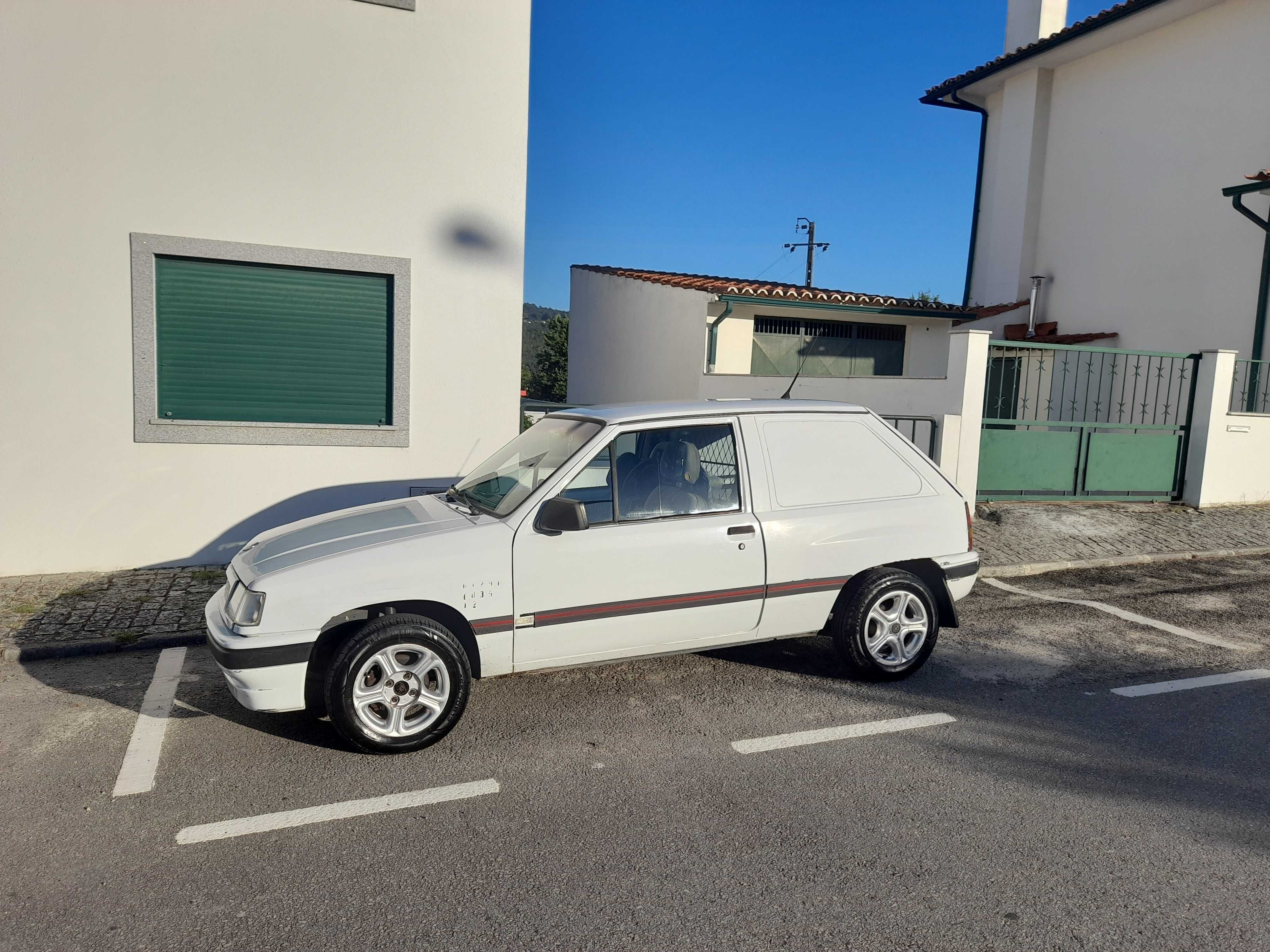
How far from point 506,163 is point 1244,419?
1014 centimetres

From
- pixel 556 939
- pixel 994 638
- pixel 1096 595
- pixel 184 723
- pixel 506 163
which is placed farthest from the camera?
pixel 506 163

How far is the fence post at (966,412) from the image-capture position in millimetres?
10359

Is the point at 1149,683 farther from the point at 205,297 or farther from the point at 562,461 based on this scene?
the point at 205,297

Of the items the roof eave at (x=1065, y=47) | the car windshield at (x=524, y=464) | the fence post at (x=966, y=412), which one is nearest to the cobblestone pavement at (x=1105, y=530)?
the fence post at (x=966, y=412)

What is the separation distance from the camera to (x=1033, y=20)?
1992 cm

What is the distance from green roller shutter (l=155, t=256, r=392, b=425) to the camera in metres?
7.92

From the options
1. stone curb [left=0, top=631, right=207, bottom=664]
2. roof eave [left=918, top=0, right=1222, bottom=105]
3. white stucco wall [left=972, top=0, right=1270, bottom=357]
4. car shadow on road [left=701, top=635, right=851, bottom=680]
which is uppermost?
roof eave [left=918, top=0, right=1222, bottom=105]

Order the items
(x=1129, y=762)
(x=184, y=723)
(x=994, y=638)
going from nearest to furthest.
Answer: (x=1129, y=762) → (x=184, y=723) → (x=994, y=638)

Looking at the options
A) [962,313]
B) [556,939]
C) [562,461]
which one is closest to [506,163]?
[562,461]

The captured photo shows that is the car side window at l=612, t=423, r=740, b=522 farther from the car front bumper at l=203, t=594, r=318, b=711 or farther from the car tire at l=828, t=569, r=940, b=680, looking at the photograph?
the car front bumper at l=203, t=594, r=318, b=711

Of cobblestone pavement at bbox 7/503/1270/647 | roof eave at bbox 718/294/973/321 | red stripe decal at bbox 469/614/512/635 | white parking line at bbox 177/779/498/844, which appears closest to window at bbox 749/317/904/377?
roof eave at bbox 718/294/973/321

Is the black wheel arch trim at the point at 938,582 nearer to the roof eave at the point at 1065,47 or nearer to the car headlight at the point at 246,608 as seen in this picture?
the car headlight at the point at 246,608

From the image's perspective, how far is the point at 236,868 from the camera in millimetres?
3359

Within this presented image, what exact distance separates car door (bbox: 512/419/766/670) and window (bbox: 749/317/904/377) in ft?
41.8
